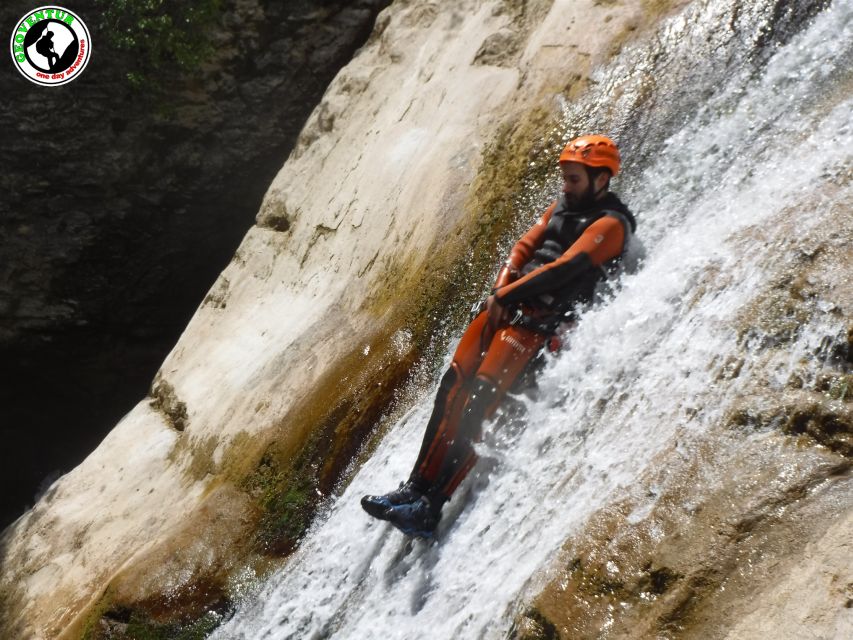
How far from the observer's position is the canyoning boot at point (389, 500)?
378 cm

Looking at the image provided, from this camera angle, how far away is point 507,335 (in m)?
3.96

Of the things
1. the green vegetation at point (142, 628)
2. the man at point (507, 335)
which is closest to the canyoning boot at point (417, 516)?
the man at point (507, 335)

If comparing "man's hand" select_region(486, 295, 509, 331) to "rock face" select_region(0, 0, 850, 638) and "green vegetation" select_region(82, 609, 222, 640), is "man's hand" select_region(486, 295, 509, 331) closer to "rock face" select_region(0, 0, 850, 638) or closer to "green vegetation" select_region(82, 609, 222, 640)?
"rock face" select_region(0, 0, 850, 638)

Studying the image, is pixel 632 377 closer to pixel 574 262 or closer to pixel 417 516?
pixel 574 262

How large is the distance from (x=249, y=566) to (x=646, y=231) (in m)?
3.02

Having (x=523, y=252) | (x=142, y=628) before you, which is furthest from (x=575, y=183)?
(x=142, y=628)

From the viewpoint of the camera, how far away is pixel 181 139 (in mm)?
9383

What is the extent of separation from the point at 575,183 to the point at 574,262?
1.58ft

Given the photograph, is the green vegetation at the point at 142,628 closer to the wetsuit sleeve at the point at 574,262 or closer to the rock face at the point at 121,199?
the wetsuit sleeve at the point at 574,262

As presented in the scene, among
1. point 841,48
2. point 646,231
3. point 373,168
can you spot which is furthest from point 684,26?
point 373,168

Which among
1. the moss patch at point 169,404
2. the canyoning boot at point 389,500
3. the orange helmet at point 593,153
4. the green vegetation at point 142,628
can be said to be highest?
the orange helmet at point 593,153

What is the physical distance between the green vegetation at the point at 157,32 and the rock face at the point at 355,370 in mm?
2264

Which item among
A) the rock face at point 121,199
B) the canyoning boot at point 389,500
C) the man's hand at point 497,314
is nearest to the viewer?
the canyoning boot at point 389,500

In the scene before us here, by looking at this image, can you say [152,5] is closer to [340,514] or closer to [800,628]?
[340,514]
